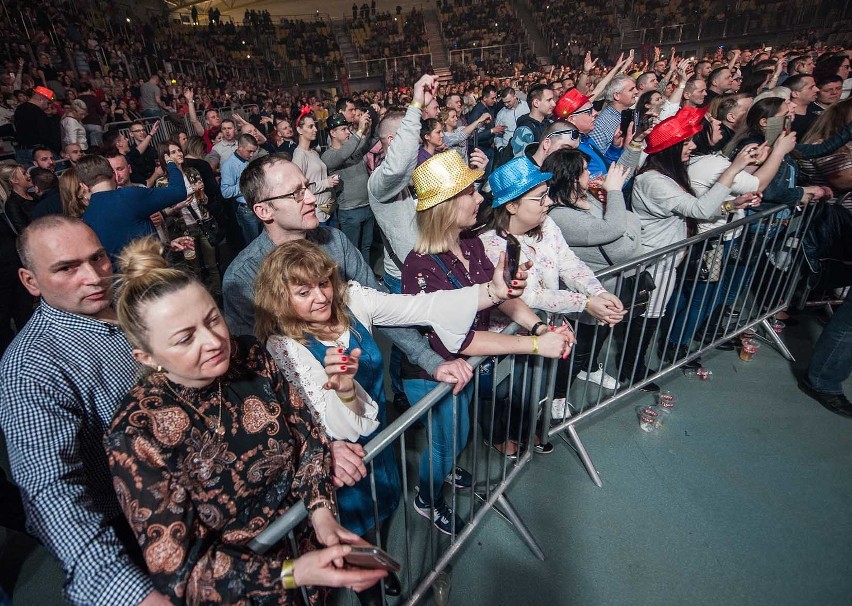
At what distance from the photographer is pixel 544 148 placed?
3.56 meters

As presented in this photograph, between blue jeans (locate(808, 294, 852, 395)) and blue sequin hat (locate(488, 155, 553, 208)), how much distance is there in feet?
Answer: 7.90

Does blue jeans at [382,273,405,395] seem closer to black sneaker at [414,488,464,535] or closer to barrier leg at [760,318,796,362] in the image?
black sneaker at [414,488,464,535]

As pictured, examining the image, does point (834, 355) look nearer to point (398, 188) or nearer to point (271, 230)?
point (398, 188)

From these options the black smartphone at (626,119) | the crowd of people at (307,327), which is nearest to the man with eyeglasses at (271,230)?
the crowd of people at (307,327)

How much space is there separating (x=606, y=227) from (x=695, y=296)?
139cm

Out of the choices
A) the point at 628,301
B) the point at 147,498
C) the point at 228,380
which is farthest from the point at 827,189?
the point at 147,498

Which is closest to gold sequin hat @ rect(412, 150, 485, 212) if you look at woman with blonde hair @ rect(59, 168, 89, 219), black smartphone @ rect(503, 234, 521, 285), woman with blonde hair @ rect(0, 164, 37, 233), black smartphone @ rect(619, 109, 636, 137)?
black smartphone @ rect(503, 234, 521, 285)

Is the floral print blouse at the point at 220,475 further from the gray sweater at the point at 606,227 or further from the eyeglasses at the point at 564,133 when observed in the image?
the eyeglasses at the point at 564,133

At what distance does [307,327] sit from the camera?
5.68 ft

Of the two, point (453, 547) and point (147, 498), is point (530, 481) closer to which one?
point (453, 547)

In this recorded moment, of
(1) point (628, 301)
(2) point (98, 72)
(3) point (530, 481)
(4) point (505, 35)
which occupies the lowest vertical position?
(3) point (530, 481)

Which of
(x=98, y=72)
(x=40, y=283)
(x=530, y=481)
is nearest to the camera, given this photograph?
(x=40, y=283)

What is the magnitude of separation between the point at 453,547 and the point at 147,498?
1487 millimetres

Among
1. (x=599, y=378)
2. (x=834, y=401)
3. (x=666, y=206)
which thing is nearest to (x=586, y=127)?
(x=666, y=206)
